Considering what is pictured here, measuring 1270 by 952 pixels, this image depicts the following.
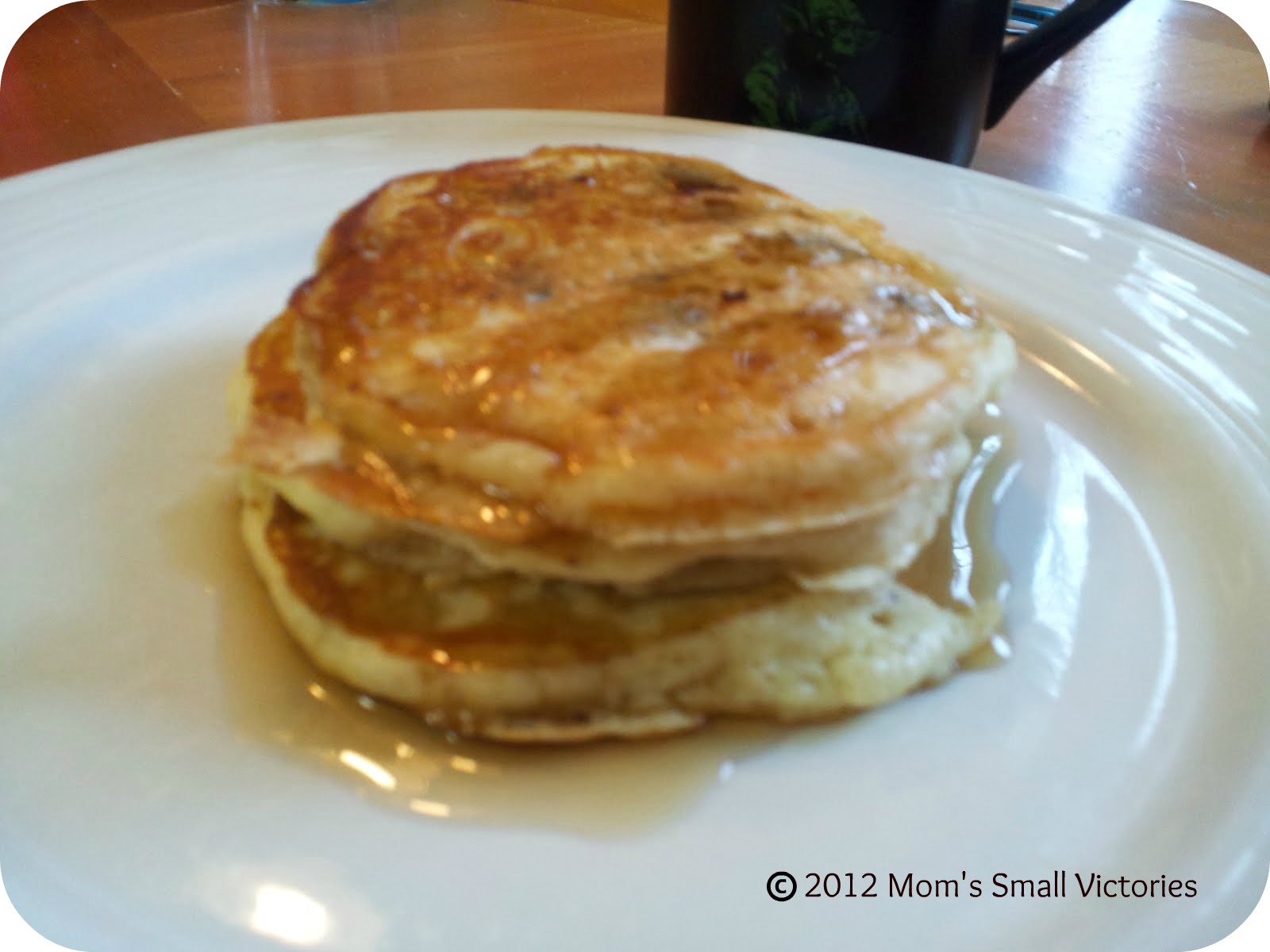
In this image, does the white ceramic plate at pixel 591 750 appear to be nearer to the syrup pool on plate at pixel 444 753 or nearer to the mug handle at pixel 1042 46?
the syrup pool on plate at pixel 444 753

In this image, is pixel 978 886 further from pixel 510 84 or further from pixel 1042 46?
pixel 510 84

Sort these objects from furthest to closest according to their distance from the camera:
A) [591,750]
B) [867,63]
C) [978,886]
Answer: [867,63] → [591,750] → [978,886]

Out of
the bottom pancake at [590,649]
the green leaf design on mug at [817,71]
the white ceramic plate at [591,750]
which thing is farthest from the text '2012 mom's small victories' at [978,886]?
the green leaf design on mug at [817,71]

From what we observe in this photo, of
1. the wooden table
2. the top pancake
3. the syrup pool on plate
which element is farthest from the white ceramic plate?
the wooden table

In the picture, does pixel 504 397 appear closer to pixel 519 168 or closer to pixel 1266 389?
pixel 519 168

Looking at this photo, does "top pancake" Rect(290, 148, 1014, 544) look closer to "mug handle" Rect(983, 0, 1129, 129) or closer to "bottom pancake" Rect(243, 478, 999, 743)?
"bottom pancake" Rect(243, 478, 999, 743)

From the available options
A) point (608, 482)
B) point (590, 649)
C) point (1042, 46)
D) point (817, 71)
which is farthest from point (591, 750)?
point (1042, 46)
